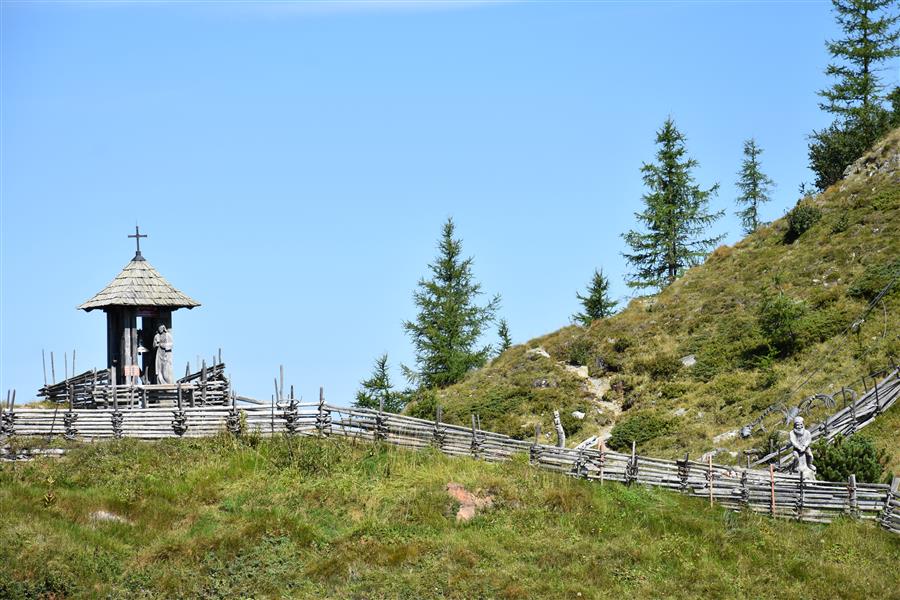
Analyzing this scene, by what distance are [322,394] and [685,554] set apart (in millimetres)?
11902

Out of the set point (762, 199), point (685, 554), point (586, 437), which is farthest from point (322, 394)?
point (762, 199)

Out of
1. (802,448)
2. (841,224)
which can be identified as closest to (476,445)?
(802,448)

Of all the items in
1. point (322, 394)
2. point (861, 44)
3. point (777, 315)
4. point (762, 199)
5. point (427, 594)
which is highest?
point (861, 44)

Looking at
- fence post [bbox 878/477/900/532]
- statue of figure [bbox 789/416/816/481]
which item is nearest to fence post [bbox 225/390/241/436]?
statue of figure [bbox 789/416/816/481]

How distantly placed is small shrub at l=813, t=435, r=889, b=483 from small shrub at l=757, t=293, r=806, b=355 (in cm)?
1453

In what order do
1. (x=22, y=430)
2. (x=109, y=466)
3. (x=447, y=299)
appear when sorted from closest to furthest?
(x=109, y=466), (x=22, y=430), (x=447, y=299)

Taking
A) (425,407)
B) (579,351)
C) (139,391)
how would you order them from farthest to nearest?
(579,351) < (425,407) < (139,391)

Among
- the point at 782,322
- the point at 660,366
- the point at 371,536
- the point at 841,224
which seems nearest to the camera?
the point at 371,536

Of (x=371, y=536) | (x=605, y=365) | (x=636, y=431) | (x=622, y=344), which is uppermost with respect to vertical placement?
(x=622, y=344)

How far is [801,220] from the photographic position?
2263 inches

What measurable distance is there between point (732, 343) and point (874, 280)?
6.28 meters

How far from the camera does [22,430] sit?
109ft

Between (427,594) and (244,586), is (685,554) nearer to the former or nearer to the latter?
(427,594)

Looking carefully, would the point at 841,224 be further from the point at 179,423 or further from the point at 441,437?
the point at 179,423
